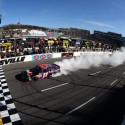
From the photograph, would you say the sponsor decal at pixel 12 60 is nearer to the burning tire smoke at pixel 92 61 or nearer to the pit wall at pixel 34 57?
the pit wall at pixel 34 57

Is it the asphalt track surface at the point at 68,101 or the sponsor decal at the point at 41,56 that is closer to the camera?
the asphalt track surface at the point at 68,101

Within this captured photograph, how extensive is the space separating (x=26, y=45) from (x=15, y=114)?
29.1 m

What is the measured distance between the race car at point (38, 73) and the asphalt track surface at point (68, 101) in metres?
0.52

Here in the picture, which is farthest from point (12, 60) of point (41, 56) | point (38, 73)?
point (38, 73)

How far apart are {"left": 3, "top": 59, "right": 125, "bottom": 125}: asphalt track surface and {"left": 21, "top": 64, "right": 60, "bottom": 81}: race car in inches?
20.6

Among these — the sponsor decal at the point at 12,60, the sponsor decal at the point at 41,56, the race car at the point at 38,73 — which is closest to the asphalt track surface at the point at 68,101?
the race car at the point at 38,73

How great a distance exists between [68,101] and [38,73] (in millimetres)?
5387

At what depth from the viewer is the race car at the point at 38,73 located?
16.6 m

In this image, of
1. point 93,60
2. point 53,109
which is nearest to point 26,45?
point 93,60

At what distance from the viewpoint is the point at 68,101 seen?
41.9ft

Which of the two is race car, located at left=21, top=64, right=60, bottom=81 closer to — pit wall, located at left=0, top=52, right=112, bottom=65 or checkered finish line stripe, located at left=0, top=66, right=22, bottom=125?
checkered finish line stripe, located at left=0, top=66, right=22, bottom=125

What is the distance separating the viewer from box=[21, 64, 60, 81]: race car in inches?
652

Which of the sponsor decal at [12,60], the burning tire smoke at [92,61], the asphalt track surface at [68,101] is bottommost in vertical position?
the asphalt track surface at [68,101]

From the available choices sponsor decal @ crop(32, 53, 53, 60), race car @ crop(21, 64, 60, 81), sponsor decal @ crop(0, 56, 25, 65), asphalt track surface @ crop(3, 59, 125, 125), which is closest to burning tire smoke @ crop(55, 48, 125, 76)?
sponsor decal @ crop(32, 53, 53, 60)
